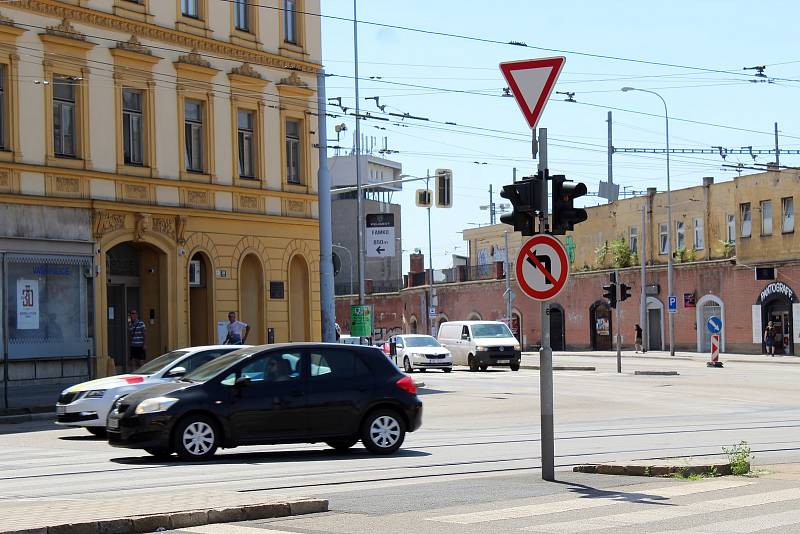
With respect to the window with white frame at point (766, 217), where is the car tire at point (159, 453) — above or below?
below

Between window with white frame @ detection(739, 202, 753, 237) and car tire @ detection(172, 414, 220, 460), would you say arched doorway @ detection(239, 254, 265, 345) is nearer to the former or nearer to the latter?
car tire @ detection(172, 414, 220, 460)

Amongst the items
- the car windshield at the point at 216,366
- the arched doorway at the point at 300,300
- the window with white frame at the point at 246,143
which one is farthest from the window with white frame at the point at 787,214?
the car windshield at the point at 216,366

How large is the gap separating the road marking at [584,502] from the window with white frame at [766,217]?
5173 cm

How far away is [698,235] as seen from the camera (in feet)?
235

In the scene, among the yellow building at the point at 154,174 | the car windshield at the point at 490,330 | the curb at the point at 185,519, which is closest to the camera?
the curb at the point at 185,519

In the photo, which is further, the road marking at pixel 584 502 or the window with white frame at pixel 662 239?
the window with white frame at pixel 662 239

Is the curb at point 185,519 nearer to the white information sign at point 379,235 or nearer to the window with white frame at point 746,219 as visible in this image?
the white information sign at point 379,235

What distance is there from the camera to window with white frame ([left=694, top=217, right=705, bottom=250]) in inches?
2803

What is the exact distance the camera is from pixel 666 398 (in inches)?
1205

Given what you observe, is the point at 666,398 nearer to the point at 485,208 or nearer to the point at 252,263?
the point at 252,263

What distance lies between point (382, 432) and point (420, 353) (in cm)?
2925

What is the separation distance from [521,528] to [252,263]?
28628mm

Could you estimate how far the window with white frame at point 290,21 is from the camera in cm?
3915

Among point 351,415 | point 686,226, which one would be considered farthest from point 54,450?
point 686,226
